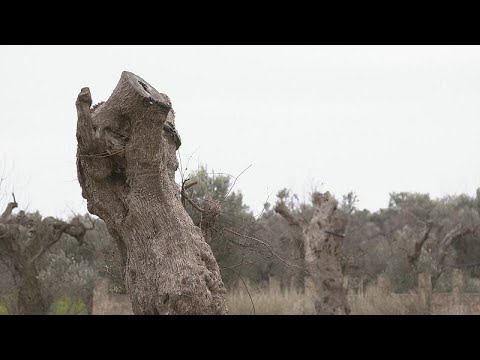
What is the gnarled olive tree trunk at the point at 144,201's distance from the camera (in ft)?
20.7

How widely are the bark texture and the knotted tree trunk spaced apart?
24.9 feet

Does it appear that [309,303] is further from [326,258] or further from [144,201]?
[144,201]

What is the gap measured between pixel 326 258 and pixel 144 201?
10.1m

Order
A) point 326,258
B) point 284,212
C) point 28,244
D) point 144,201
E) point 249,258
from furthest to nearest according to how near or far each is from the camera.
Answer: point 28,244, point 284,212, point 326,258, point 249,258, point 144,201

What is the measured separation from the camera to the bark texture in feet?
62.5

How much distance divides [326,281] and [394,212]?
34349 millimetres

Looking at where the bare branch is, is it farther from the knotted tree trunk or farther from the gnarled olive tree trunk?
the gnarled olive tree trunk

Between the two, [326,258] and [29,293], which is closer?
[326,258]

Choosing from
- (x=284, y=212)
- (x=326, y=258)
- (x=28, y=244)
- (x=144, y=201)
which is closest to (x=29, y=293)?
(x=28, y=244)

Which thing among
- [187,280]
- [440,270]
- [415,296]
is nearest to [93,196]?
[187,280]

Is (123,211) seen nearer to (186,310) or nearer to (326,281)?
(186,310)

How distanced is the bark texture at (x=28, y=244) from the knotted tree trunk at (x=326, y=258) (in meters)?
7.60

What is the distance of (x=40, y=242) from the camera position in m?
20.6

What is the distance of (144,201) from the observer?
21.5 feet
